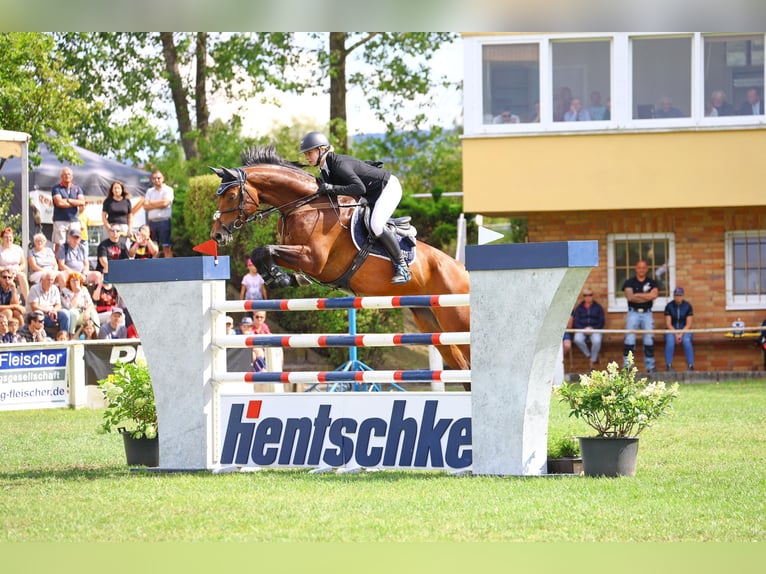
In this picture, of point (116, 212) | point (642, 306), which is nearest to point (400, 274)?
point (116, 212)

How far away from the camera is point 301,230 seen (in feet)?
32.4

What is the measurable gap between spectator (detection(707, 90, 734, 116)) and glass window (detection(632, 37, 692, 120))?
1.30 feet

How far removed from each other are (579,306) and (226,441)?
12171 millimetres

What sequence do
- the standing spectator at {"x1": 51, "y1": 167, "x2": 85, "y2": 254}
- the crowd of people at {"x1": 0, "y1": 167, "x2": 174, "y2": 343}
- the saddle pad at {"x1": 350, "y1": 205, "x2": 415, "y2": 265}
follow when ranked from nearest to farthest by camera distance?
the saddle pad at {"x1": 350, "y1": 205, "x2": 415, "y2": 265} < the crowd of people at {"x1": 0, "y1": 167, "x2": 174, "y2": 343} < the standing spectator at {"x1": 51, "y1": 167, "x2": 85, "y2": 254}

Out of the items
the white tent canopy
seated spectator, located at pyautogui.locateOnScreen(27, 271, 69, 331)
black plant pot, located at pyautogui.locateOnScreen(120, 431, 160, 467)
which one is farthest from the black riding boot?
the white tent canopy

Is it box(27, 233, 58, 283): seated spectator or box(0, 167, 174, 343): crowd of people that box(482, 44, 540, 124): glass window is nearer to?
box(0, 167, 174, 343): crowd of people

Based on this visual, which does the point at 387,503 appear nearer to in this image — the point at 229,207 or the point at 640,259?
the point at 229,207

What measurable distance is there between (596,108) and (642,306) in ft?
11.4

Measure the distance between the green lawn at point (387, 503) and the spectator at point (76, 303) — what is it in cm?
676

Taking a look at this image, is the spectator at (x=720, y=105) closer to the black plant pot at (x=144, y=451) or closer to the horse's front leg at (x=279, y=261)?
the horse's front leg at (x=279, y=261)

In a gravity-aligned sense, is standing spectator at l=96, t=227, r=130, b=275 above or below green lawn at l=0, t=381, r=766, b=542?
above

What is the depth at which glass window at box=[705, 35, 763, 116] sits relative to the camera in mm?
20109

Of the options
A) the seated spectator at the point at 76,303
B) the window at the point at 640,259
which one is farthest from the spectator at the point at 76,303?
the window at the point at 640,259

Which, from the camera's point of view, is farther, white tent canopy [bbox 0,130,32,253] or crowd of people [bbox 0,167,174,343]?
white tent canopy [bbox 0,130,32,253]
